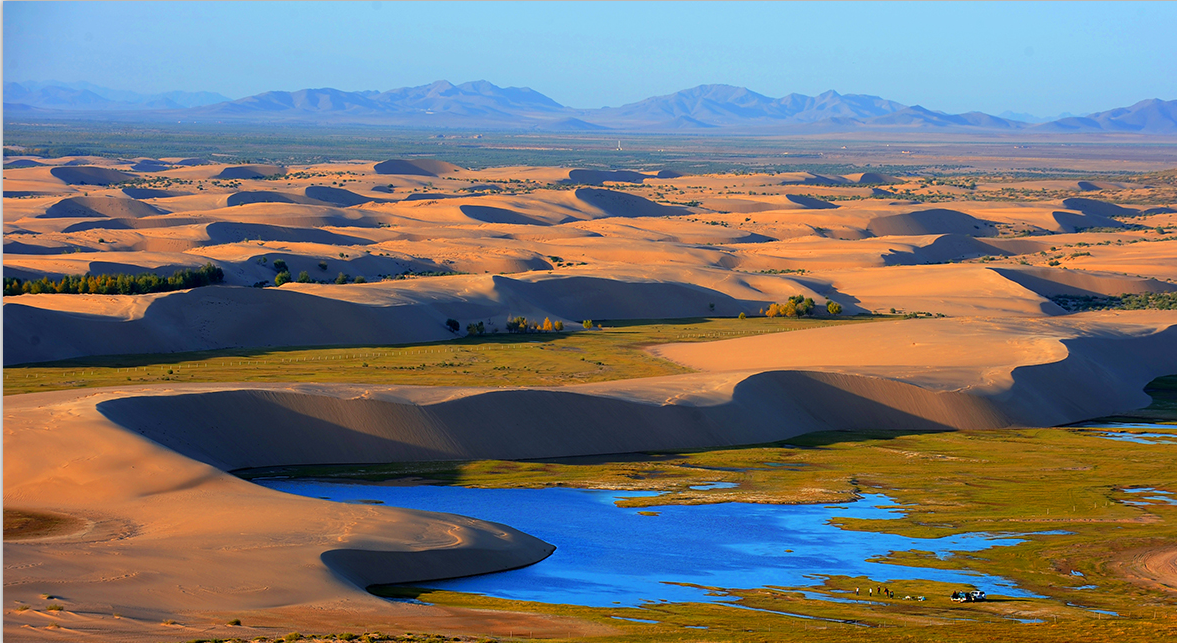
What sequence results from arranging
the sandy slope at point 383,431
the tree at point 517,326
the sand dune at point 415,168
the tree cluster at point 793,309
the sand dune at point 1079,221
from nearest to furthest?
the sandy slope at point 383,431 < the tree at point 517,326 < the tree cluster at point 793,309 < the sand dune at point 1079,221 < the sand dune at point 415,168

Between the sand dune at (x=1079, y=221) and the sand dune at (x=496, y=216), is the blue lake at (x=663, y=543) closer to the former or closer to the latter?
the sand dune at (x=496, y=216)

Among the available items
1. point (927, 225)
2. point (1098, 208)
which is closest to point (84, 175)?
point (927, 225)

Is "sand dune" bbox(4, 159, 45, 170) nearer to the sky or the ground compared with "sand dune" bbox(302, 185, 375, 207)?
nearer to the sky

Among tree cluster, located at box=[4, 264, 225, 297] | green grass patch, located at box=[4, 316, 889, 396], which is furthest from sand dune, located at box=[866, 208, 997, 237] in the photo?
tree cluster, located at box=[4, 264, 225, 297]

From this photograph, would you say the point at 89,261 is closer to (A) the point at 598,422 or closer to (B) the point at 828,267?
(A) the point at 598,422

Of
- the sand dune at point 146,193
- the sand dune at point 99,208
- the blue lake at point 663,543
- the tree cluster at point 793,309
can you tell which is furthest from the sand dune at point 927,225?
the blue lake at point 663,543

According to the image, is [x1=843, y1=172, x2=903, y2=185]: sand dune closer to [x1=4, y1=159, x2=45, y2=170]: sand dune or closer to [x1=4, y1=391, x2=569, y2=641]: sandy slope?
[x1=4, y1=159, x2=45, y2=170]: sand dune

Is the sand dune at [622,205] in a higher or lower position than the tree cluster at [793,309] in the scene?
higher
